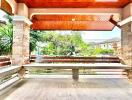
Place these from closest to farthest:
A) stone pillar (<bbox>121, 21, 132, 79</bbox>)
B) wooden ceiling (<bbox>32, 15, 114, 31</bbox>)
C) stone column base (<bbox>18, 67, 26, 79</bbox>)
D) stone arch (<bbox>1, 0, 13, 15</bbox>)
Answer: stone arch (<bbox>1, 0, 13, 15</bbox>)
stone pillar (<bbox>121, 21, 132, 79</bbox>)
stone column base (<bbox>18, 67, 26, 79</bbox>)
wooden ceiling (<bbox>32, 15, 114, 31</bbox>)

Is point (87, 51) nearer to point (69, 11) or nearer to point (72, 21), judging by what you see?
point (72, 21)

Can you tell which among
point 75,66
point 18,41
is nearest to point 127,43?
point 75,66

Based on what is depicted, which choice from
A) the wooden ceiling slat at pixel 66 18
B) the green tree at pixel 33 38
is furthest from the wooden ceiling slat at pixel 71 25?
the green tree at pixel 33 38

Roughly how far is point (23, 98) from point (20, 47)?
3.31 meters

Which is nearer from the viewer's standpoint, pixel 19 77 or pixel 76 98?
pixel 76 98

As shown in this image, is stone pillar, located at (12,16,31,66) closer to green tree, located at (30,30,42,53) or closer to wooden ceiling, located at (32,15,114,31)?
wooden ceiling, located at (32,15,114,31)

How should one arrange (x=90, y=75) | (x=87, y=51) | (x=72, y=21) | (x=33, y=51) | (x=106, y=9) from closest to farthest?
(x=106, y=9), (x=90, y=75), (x=72, y=21), (x=33, y=51), (x=87, y=51)

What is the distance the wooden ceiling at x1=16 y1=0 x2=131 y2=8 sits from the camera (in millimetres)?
7617

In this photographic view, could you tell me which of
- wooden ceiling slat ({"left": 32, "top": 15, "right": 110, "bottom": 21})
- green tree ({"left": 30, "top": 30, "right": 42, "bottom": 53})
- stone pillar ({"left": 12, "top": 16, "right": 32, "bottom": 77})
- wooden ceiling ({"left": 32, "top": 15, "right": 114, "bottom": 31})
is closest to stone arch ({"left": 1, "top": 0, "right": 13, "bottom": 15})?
stone pillar ({"left": 12, "top": 16, "right": 32, "bottom": 77})

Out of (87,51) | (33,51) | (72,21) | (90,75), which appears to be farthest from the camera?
(87,51)

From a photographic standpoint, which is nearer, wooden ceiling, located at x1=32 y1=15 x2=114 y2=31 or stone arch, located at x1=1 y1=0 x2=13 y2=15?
stone arch, located at x1=1 y1=0 x2=13 y2=15

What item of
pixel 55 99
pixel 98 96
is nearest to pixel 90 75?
pixel 98 96

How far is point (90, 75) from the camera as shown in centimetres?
946

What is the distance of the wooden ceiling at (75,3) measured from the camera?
300 inches
